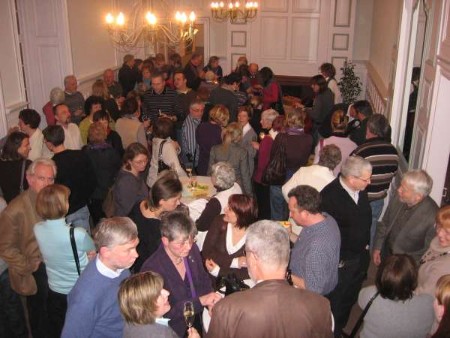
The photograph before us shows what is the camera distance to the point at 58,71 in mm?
8367

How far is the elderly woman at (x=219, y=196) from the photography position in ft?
13.0

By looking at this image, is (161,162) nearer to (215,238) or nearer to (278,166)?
(278,166)

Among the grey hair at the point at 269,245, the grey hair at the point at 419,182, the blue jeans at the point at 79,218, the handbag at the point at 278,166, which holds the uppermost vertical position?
the grey hair at the point at 269,245

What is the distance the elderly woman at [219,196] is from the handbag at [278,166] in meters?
1.29

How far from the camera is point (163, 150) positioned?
203 inches

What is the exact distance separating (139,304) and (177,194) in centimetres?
135

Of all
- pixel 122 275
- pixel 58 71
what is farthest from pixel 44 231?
pixel 58 71

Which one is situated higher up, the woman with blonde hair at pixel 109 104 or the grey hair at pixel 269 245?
the grey hair at pixel 269 245

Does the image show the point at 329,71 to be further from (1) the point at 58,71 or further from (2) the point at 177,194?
(2) the point at 177,194

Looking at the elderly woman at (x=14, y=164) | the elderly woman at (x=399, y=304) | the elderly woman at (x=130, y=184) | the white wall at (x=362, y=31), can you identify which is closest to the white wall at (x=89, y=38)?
the elderly woman at (x=14, y=164)

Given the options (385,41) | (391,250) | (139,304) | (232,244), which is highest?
(385,41)

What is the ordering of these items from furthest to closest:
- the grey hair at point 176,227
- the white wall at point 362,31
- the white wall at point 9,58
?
the white wall at point 362,31 → the white wall at point 9,58 → the grey hair at point 176,227

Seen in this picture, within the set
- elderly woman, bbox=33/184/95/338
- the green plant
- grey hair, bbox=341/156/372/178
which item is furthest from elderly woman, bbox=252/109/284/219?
the green plant

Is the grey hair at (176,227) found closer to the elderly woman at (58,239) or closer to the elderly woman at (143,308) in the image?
the elderly woman at (143,308)
